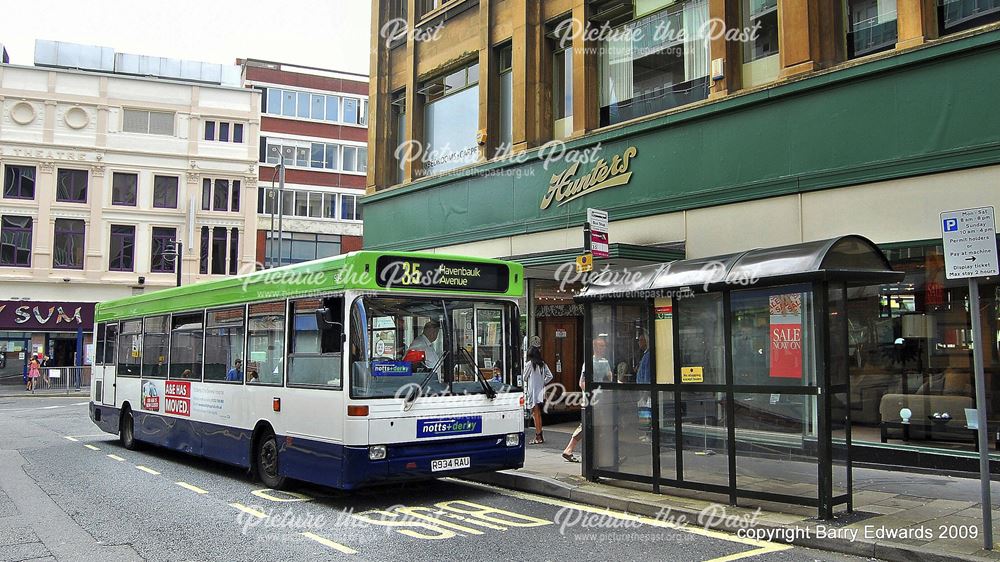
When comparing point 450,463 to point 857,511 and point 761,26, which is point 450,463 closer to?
point 857,511

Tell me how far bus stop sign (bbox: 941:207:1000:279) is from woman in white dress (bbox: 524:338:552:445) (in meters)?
8.35

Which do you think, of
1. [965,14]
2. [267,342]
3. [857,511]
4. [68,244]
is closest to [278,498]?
[267,342]

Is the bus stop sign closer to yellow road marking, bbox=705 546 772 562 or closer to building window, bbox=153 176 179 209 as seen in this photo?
yellow road marking, bbox=705 546 772 562

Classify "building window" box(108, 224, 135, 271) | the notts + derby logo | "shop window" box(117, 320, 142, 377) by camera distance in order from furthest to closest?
"building window" box(108, 224, 135, 271), "shop window" box(117, 320, 142, 377), the notts + derby logo

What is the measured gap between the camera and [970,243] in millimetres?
6934

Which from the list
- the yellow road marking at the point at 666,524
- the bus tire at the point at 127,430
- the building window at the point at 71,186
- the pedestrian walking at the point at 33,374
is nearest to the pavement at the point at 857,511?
the yellow road marking at the point at 666,524

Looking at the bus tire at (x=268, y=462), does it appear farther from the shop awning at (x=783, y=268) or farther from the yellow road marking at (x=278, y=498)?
the shop awning at (x=783, y=268)

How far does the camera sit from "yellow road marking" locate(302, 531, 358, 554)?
282 inches

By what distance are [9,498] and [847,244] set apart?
10326 mm

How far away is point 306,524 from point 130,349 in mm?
8541

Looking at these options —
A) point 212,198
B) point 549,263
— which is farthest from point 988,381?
point 212,198

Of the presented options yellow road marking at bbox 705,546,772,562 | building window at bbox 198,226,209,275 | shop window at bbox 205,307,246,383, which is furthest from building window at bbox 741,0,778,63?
building window at bbox 198,226,209,275

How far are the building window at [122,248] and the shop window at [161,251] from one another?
1.00 m

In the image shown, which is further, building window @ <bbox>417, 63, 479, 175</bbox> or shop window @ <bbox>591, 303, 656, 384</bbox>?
building window @ <bbox>417, 63, 479, 175</bbox>
